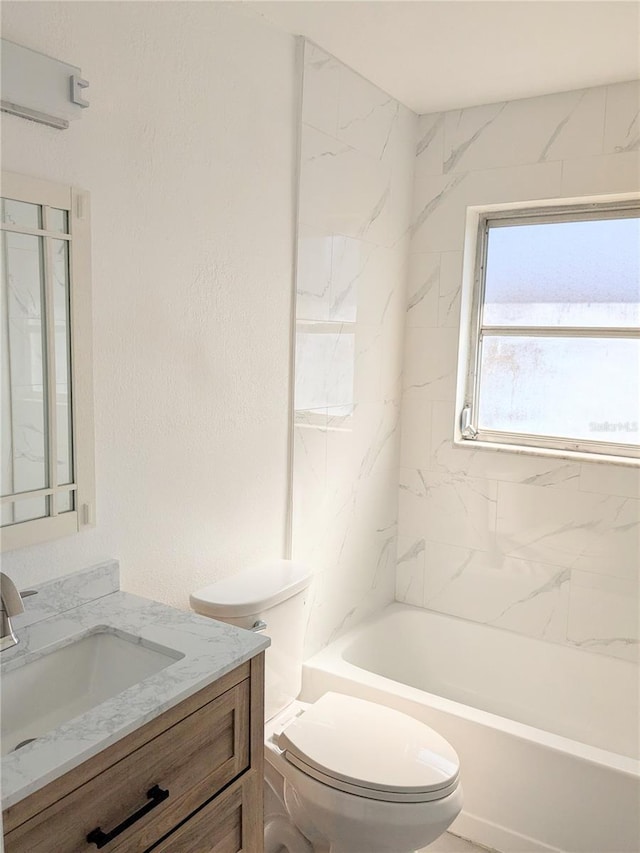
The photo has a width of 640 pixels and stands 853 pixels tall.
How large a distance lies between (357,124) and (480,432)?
1354 mm

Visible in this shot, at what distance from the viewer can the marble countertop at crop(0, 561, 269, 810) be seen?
1.06 metres

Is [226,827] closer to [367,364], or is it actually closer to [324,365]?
[324,365]

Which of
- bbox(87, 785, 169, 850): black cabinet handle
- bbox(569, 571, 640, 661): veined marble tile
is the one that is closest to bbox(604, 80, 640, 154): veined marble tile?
bbox(569, 571, 640, 661): veined marble tile

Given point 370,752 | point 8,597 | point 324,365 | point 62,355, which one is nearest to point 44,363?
point 62,355

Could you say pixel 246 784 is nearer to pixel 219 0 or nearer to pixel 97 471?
pixel 97 471

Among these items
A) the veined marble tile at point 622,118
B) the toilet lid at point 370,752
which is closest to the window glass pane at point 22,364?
the toilet lid at point 370,752

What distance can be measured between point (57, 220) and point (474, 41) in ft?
4.86

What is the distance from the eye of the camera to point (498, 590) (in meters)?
2.95

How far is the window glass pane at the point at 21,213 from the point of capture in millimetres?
1407

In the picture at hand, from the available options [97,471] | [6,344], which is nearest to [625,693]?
[97,471]

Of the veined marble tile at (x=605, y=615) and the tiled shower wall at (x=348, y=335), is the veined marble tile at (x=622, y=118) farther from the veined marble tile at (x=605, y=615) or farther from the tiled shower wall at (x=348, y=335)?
the veined marble tile at (x=605, y=615)

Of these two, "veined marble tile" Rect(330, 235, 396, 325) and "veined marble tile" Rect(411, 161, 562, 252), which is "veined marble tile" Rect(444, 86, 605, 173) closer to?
"veined marble tile" Rect(411, 161, 562, 252)

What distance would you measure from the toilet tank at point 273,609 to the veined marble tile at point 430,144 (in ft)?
5.88

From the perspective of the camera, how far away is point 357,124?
2568 millimetres
